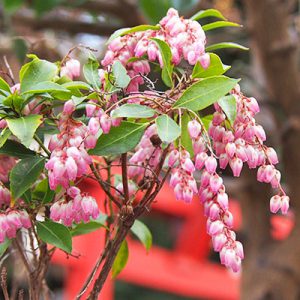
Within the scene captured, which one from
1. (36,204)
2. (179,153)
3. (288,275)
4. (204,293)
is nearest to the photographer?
(179,153)

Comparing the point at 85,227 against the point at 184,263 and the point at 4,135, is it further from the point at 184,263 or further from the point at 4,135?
the point at 184,263

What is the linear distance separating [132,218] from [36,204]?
118 mm

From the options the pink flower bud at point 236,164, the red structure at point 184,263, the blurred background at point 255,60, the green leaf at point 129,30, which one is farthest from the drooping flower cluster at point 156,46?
the red structure at point 184,263

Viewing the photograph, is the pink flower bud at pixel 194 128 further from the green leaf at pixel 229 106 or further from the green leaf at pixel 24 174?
the green leaf at pixel 24 174

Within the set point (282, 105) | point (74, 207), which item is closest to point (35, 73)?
point (74, 207)

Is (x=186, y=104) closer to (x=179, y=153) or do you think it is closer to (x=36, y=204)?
(x=179, y=153)

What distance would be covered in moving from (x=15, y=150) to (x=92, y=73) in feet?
0.41

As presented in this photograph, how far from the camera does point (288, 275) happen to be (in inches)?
A: 73.7

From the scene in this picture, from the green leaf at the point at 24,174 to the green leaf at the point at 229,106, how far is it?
20 centimetres

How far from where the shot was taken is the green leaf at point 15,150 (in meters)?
0.75

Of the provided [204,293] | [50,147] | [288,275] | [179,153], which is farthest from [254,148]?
[204,293]

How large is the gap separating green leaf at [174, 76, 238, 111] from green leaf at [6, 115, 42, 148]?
0.15m

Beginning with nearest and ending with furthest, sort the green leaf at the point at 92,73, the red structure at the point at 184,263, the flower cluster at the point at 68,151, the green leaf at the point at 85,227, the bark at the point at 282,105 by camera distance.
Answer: the flower cluster at the point at 68,151 < the green leaf at the point at 92,73 < the green leaf at the point at 85,227 < the bark at the point at 282,105 < the red structure at the point at 184,263

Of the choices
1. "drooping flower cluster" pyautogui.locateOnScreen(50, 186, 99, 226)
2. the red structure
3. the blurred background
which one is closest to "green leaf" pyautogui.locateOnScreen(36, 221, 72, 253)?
"drooping flower cluster" pyautogui.locateOnScreen(50, 186, 99, 226)
